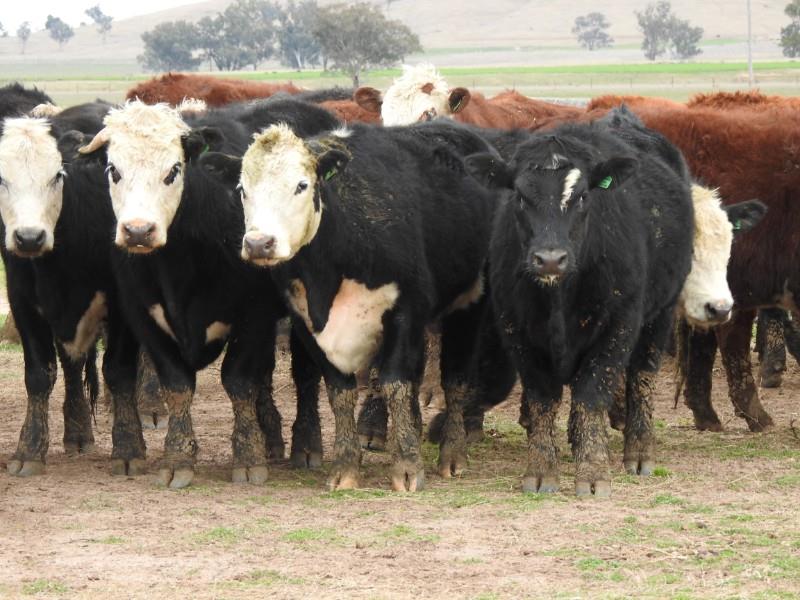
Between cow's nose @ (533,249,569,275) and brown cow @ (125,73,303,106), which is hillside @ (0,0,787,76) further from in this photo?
cow's nose @ (533,249,569,275)

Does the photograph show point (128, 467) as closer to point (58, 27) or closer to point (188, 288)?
point (188, 288)

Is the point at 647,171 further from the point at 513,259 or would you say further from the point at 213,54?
the point at 213,54

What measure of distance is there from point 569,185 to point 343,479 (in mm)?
1928

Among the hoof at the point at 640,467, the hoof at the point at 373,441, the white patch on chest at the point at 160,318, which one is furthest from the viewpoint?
the hoof at the point at 373,441

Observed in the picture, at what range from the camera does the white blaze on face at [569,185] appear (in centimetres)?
701

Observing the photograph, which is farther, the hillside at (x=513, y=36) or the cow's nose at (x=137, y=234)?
the hillside at (x=513, y=36)

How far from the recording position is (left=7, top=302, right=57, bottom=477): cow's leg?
824 centimetres

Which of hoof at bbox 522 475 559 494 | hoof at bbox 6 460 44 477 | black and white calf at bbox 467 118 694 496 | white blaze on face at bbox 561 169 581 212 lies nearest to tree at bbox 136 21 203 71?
hoof at bbox 6 460 44 477

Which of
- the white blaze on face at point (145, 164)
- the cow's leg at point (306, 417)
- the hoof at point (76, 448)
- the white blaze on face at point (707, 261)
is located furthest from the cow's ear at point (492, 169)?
the hoof at point (76, 448)

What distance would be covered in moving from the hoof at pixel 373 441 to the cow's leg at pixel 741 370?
7.96ft

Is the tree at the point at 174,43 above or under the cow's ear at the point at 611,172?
above

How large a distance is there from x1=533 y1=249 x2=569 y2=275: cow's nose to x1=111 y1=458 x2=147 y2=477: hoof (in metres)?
2.74

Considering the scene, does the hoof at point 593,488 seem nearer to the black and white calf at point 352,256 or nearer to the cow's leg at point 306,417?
the black and white calf at point 352,256

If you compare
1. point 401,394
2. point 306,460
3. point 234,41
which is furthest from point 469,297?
point 234,41
